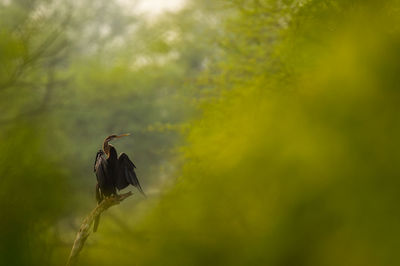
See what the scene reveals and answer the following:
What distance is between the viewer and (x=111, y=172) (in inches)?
215

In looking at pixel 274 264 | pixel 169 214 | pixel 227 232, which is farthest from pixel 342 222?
pixel 169 214

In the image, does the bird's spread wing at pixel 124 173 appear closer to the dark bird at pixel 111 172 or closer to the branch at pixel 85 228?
the dark bird at pixel 111 172

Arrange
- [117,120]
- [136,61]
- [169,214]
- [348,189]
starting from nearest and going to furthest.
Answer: [348,189] < [169,214] < [117,120] < [136,61]

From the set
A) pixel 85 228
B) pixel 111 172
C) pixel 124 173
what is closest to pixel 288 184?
pixel 85 228

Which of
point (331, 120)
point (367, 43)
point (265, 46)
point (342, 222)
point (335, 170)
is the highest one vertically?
point (265, 46)

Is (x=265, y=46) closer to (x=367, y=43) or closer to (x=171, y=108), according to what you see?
(x=367, y=43)

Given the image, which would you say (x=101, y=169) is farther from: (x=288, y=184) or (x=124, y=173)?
(x=288, y=184)

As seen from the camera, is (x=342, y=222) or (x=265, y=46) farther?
(x=265, y=46)

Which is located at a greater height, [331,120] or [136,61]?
[136,61]

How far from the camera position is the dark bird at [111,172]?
17.6 ft

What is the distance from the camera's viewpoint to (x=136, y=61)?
116ft

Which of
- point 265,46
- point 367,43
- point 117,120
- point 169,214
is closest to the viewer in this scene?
point 367,43

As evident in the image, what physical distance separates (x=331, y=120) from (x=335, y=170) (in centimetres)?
28

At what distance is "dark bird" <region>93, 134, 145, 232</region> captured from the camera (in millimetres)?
5355
